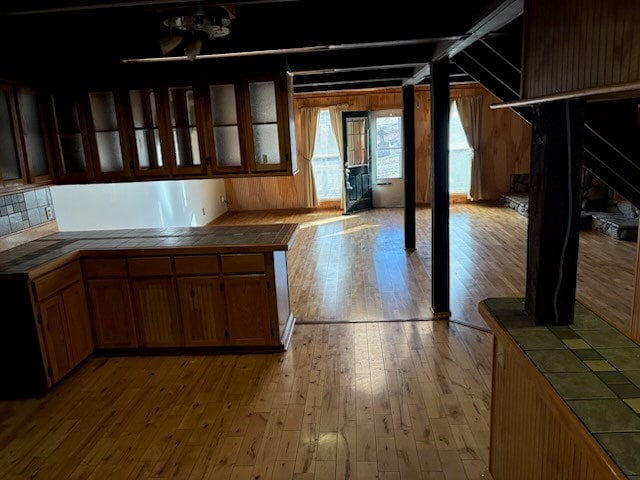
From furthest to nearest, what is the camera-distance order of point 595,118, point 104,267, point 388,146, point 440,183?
point 388,146, point 440,183, point 104,267, point 595,118

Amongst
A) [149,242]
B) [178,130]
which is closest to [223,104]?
[178,130]

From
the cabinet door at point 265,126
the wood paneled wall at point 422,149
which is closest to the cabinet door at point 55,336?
the cabinet door at point 265,126

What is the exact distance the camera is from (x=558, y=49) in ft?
4.93

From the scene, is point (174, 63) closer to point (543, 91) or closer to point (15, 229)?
point (15, 229)

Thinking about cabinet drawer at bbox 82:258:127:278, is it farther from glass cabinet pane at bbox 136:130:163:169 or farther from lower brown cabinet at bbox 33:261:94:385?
glass cabinet pane at bbox 136:130:163:169

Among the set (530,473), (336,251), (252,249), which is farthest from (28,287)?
(336,251)

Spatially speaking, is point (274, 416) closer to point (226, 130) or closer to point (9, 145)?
point (226, 130)

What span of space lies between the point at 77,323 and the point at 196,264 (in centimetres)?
95

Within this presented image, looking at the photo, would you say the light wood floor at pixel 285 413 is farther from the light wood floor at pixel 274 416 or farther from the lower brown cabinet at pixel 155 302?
the lower brown cabinet at pixel 155 302

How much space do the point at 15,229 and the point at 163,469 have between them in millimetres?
2265

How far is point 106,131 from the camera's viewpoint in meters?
3.72

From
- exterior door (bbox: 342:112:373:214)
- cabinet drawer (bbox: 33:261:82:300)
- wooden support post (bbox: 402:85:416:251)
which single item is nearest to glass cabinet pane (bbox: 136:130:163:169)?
cabinet drawer (bbox: 33:261:82:300)

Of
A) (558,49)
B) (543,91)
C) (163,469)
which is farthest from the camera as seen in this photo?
(163,469)

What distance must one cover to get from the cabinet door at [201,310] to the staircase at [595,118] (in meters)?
2.49
